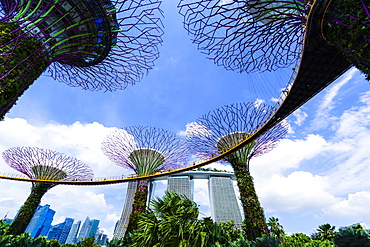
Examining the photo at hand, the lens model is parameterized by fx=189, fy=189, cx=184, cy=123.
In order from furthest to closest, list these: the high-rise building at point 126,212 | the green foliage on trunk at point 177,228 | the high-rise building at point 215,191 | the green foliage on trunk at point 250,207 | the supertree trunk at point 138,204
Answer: the high-rise building at point 215,191 < the high-rise building at point 126,212 < the supertree trunk at point 138,204 < the green foliage on trunk at point 250,207 < the green foliage on trunk at point 177,228

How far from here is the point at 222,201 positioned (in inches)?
2886

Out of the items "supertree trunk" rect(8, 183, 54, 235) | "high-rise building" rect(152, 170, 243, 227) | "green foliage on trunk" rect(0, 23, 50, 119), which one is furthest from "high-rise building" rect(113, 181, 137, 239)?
"green foliage on trunk" rect(0, 23, 50, 119)

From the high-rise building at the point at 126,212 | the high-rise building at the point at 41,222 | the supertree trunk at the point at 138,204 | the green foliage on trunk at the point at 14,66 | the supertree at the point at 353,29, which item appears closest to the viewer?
the supertree at the point at 353,29

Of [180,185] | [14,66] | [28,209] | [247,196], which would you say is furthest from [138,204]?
[180,185]

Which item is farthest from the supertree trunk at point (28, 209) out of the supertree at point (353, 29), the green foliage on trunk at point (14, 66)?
the supertree at point (353, 29)

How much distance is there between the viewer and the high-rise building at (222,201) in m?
71.0

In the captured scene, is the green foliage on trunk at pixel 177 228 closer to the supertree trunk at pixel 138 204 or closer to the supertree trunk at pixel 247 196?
the supertree trunk at pixel 247 196

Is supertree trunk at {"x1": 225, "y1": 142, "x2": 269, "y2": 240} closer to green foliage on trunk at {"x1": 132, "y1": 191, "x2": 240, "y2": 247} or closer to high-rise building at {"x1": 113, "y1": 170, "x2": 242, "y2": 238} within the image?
green foliage on trunk at {"x1": 132, "y1": 191, "x2": 240, "y2": 247}

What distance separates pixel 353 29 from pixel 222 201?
76.0 meters

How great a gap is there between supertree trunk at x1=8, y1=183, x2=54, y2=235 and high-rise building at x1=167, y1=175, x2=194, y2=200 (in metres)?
54.8

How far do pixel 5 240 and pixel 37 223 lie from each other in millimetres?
252082

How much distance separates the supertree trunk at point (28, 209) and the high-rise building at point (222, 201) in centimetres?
6171

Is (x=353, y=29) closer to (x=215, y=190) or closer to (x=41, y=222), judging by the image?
(x=215, y=190)

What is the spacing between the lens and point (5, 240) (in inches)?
316
